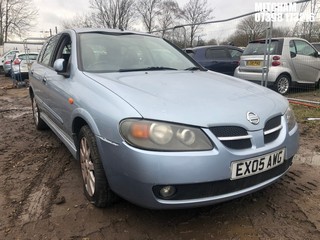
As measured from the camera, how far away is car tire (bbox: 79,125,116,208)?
2.67 metres

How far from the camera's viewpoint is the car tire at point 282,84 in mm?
8688

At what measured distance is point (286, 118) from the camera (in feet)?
9.35

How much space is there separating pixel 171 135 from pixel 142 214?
2.93 feet

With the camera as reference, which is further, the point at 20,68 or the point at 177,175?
the point at 20,68

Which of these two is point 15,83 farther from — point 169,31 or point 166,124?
point 166,124

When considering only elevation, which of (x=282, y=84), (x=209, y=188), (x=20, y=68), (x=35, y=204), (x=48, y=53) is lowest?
(x=35, y=204)

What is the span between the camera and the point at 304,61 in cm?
911

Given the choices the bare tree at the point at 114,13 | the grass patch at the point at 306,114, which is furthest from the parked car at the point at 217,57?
the bare tree at the point at 114,13

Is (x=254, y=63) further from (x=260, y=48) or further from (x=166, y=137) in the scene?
(x=166, y=137)

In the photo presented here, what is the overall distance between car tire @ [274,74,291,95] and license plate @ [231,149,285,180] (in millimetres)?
6489

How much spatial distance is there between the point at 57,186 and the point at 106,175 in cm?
110

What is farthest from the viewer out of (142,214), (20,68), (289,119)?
(20,68)

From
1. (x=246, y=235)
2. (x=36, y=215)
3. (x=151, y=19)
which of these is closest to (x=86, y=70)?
(x=36, y=215)

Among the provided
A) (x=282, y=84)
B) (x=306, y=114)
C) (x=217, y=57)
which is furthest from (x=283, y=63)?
(x=306, y=114)
